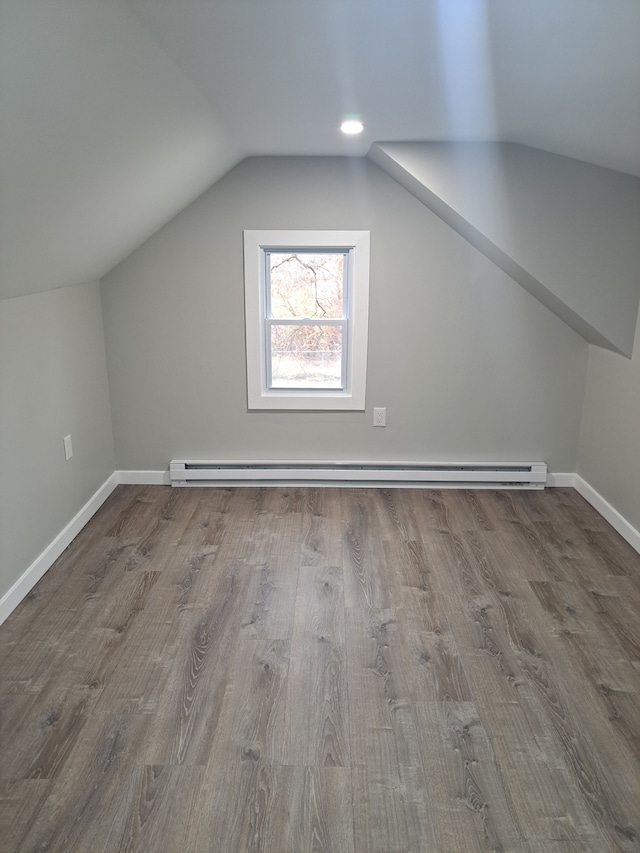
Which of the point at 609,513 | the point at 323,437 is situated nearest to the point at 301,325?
the point at 323,437


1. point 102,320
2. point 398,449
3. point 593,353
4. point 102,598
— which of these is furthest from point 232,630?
point 593,353

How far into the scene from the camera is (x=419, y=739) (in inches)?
72.9

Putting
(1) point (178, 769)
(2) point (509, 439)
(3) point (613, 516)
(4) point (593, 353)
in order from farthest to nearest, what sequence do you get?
(2) point (509, 439) → (4) point (593, 353) → (3) point (613, 516) → (1) point (178, 769)

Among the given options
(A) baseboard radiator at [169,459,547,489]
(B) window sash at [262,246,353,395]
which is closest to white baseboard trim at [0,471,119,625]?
(A) baseboard radiator at [169,459,547,489]

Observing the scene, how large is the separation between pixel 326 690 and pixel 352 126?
2243 mm

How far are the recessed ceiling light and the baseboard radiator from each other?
1.87 meters

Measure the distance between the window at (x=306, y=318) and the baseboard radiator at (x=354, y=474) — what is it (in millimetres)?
391

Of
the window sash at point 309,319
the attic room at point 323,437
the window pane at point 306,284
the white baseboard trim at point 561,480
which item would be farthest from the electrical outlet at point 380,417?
the white baseboard trim at point 561,480

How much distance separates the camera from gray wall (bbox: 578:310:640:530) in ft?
9.89

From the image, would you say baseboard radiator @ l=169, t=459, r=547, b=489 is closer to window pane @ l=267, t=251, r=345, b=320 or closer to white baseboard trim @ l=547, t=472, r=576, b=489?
white baseboard trim @ l=547, t=472, r=576, b=489

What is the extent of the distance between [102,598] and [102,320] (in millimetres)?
1675

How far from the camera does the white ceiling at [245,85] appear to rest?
129 centimetres

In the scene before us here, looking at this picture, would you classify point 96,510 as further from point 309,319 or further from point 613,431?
point 613,431

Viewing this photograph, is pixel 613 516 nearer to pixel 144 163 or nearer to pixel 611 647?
pixel 611 647
